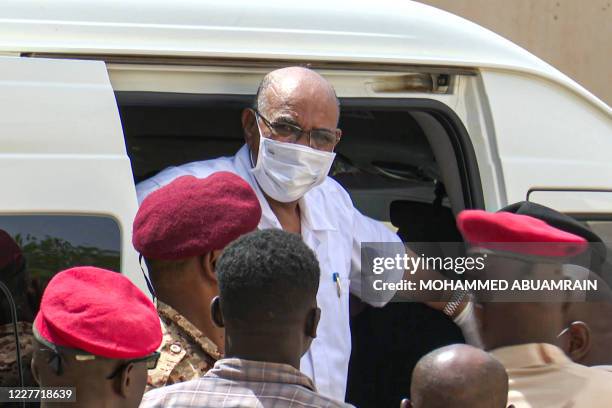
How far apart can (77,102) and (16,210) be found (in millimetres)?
332

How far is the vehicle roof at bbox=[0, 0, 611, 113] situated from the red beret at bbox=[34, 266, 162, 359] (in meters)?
0.85

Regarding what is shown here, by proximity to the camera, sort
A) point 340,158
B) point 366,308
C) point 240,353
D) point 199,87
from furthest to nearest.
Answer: point 340,158, point 366,308, point 199,87, point 240,353

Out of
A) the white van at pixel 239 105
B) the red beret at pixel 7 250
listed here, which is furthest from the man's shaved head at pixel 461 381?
the red beret at pixel 7 250

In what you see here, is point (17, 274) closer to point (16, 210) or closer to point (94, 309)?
point (16, 210)

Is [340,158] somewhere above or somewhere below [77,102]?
below

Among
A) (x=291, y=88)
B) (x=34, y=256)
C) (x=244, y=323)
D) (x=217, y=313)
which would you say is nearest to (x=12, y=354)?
(x=34, y=256)

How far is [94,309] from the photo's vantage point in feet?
7.09

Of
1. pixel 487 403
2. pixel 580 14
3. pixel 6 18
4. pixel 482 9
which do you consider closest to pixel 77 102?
pixel 6 18

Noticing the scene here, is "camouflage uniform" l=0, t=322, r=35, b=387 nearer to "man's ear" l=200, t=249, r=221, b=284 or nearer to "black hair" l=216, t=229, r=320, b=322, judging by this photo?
"man's ear" l=200, t=249, r=221, b=284

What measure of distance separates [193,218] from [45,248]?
55cm

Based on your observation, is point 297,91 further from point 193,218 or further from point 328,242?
point 193,218

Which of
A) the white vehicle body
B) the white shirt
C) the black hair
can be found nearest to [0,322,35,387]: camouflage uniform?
the white vehicle body

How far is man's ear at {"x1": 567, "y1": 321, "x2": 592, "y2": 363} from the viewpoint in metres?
2.43

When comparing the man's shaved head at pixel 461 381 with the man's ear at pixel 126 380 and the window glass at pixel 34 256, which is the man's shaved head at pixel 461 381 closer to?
the man's ear at pixel 126 380
